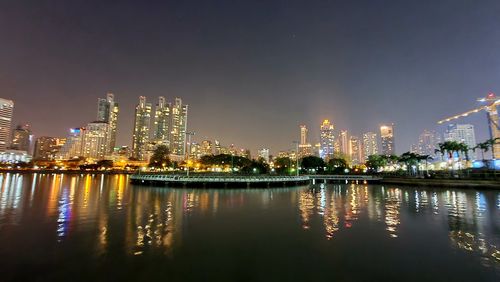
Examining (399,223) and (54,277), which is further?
(399,223)

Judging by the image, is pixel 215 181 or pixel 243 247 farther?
pixel 215 181

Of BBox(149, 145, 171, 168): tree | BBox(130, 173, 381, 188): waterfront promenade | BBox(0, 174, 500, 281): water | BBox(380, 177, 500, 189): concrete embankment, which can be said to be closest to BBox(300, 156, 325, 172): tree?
BBox(380, 177, 500, 189): concrete embankment

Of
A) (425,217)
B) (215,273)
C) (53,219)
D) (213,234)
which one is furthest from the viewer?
(425,217)

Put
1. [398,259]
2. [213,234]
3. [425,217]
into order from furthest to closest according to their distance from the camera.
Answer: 1. [425,217]
2. [213,234]
3. [398,259]

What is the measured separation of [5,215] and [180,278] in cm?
2235

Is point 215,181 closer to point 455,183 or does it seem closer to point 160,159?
point 455,183

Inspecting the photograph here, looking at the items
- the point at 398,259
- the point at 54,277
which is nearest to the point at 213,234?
the point at 54,277

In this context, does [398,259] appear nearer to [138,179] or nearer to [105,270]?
[105,270]

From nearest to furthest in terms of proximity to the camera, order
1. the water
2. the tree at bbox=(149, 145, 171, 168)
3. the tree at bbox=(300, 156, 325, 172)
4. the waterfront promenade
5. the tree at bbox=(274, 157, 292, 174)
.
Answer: the water < the waterfront promenade < the tree at bbox=(300, 156, 325, 172) < the tree at bbox=(274, 157, 292, 174) < the tree at bbox=(149, 145, 171, 168)

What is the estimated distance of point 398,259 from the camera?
12.6 meters

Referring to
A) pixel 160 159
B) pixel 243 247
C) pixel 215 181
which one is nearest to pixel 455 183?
pixel 215 181

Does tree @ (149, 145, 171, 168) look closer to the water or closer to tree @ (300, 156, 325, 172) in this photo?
tree @ (300, 156, 325, 172)

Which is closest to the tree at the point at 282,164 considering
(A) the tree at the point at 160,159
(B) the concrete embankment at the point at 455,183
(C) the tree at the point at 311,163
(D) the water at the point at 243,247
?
(C) the tree at the point at 311,163

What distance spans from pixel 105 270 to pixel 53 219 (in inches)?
569
